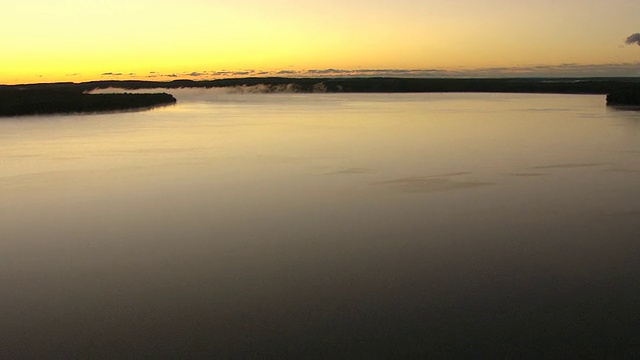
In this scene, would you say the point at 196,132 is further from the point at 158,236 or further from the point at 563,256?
the point at 563,256

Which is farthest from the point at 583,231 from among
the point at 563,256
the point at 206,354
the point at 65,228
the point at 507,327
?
the point at 65,228

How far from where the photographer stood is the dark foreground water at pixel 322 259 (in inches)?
145

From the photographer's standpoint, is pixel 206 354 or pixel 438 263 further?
pixel 438 263

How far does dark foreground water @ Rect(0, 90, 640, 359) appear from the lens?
3688 mm

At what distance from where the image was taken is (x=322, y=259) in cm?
528

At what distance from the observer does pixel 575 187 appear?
8758 millimetres

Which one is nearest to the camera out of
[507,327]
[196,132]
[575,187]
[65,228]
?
[507,327]

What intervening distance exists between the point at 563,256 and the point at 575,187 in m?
3.89

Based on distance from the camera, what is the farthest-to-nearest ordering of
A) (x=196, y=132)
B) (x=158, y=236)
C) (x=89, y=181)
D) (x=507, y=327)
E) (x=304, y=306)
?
1. (x=196, y=132)
2. (x=89, y=181)
3. (x=158, y=236)
4. (x=304, y=306)
5. (x=507, y=327)

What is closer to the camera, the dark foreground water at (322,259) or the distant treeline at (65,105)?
the dark foreground water at (322,259)

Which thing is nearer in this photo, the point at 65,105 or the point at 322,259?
the point at 322,259

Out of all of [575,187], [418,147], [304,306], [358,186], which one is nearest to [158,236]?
[304,306]

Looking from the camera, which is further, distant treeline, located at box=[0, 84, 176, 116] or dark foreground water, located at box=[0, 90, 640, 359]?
distant treeline, located at box=[0, 84, 176, 116]

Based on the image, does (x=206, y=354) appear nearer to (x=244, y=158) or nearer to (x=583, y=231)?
(x=583, y=231)
